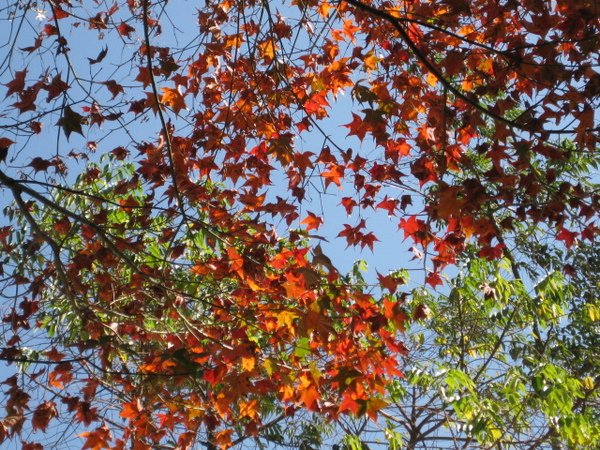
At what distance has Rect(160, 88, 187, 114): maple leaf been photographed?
358cm

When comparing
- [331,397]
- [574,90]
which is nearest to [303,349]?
[331,397]

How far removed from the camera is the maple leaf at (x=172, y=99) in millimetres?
3584

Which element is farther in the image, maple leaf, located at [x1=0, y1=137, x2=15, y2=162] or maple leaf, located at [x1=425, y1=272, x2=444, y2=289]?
maple leaf, located at [x1=425, y1=272, x2=444, y2=289]

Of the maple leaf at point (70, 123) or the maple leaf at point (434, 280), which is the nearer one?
the maple leaf at point (70, 123)

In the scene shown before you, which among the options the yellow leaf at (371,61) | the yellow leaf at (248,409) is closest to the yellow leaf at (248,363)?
the yellow leaf at (248,409)

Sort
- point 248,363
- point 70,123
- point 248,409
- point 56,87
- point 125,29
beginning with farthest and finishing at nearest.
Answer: point 125,29
point 248,409
point 248,363
point 56,87
point 70,123

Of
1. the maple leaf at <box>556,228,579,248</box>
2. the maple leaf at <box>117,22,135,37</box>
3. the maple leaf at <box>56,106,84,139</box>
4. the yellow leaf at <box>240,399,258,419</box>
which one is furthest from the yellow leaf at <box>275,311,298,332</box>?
the maple leaf at <box>117,22,135,37</box>

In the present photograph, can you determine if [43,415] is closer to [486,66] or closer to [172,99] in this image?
[172,99]

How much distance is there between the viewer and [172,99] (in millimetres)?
3611

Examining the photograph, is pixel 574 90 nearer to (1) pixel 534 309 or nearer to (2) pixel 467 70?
(2) pixel 467 70

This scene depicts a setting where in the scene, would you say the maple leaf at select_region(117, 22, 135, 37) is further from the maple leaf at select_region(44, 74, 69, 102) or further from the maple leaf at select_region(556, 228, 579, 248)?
the maple leaf at select_region(556, 228, 579, 248)

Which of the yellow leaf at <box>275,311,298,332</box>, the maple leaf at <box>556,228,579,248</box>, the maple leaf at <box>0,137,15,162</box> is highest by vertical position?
the maple leaf at <box>556,228,579,248</box>

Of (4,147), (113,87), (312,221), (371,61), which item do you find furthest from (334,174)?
(4,147)

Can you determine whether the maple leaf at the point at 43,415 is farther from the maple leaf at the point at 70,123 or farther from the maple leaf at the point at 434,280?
the maple leaf at the point at 434,280
